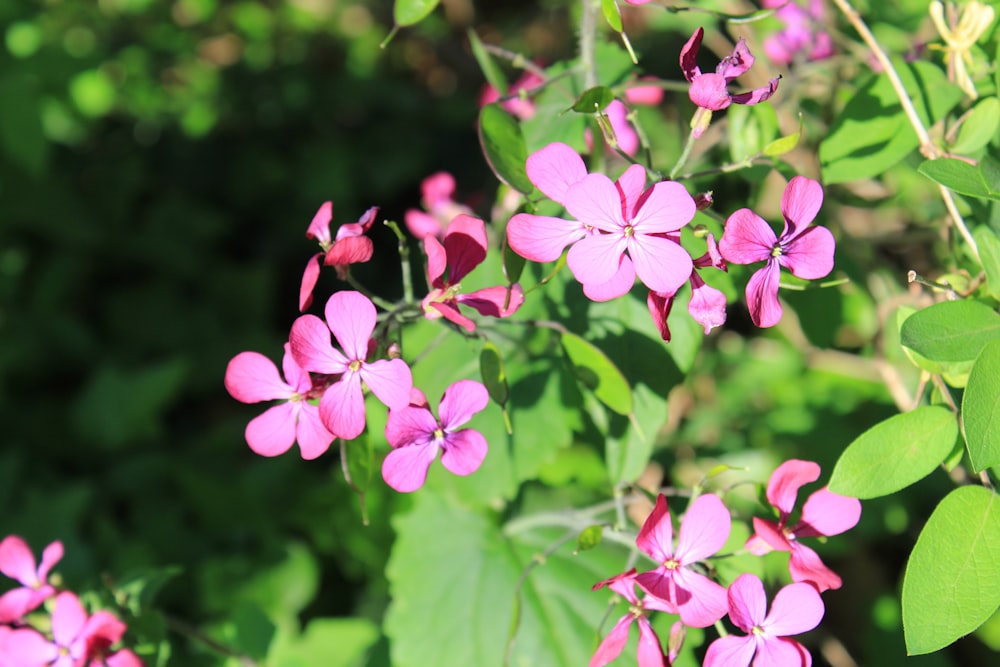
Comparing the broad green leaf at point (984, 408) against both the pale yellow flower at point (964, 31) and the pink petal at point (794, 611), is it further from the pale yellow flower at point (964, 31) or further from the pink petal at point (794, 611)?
the pale yellow flower at point (964, 31)

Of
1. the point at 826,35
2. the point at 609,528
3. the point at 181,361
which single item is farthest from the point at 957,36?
the point at 181,361

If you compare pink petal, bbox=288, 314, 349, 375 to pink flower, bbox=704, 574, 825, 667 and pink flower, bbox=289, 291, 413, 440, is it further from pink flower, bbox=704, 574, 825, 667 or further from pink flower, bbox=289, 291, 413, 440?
pink flower, bbox=704, 574, 825, 667

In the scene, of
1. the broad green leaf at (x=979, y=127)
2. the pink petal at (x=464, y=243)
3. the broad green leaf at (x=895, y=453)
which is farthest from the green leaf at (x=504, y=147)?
the broad green leaf at (x=979, y=127)

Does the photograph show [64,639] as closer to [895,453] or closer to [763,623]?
[763,623]

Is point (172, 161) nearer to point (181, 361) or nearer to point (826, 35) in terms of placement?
point (181, 361)

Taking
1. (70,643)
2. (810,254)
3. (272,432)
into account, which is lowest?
(70,643)

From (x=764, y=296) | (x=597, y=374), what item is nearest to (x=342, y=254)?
(x=597, y=374)

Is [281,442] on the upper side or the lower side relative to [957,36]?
lower

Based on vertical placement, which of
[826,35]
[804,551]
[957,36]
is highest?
[957,36]
